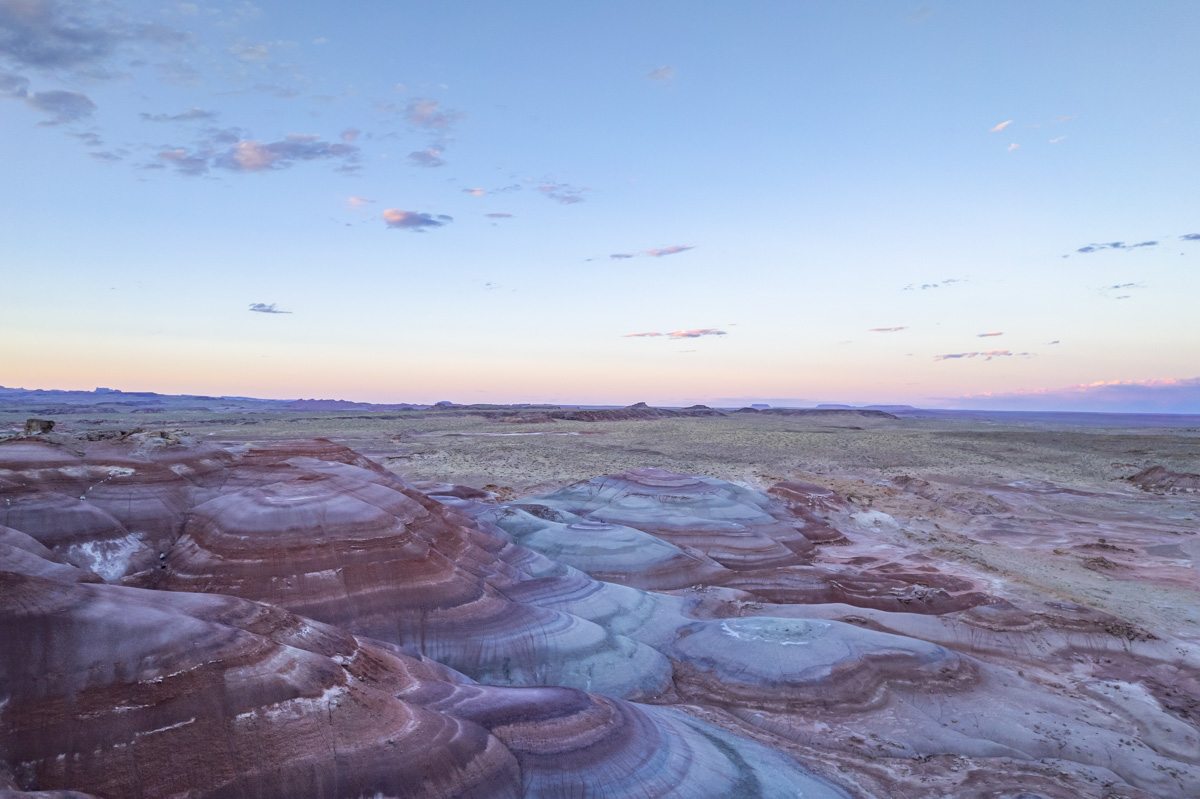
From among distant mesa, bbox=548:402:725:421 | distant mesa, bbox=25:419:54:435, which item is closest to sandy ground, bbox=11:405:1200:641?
distant mesa, bbox=25:419:54:435

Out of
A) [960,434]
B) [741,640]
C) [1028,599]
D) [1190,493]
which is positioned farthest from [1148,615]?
[960,434]

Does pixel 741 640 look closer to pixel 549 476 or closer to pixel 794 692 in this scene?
pixel 794 692

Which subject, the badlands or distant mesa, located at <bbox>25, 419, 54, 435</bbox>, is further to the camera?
distant mesa, located at <bbox>25, 419, 54, 435</bbox>

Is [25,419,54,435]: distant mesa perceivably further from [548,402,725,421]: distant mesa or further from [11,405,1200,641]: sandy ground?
[548,402,725,421]: distant mesa

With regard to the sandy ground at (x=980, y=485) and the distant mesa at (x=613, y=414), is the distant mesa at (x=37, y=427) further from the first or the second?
the distant mesa at (x=613, y=414)

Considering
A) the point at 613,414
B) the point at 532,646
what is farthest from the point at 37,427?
the point at 613,414

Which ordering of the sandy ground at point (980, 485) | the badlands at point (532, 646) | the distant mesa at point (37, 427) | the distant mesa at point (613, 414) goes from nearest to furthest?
the badlands at point (532, 646)
the distant mesa at point (37, 427)
the sandy ground at point (980, 485)
the distant mesa at point (613, 414)

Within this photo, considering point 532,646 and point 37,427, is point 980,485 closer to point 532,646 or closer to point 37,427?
point 532,646

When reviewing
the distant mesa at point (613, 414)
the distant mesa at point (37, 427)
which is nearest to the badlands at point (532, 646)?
the distant mesa at point (37, 427)
